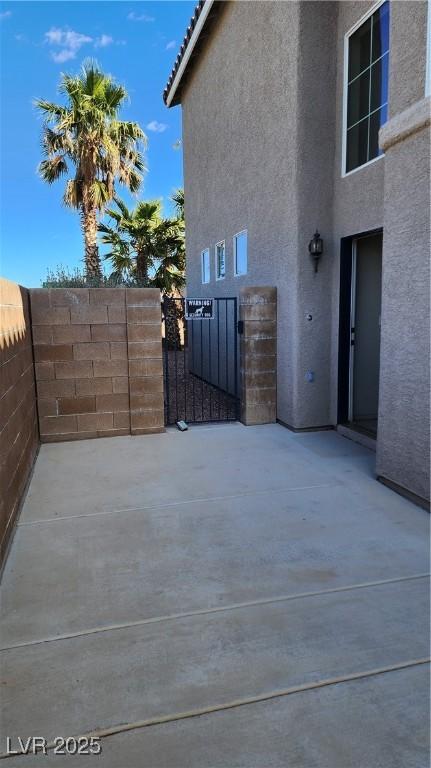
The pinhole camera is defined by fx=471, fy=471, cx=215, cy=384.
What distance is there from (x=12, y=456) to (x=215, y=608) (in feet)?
6.98

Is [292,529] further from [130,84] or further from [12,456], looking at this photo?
[130,84]

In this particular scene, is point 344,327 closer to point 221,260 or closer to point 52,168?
point 221,260

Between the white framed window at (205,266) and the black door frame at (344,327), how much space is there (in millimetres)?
5040

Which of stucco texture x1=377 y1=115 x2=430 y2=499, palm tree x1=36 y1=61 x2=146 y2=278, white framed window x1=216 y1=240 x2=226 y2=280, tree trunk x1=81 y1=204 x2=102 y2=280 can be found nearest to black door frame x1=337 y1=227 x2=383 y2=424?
stucco texture x1=377 y1=115 x2=430 y2=499

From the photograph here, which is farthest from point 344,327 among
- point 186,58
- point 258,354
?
point 186,58

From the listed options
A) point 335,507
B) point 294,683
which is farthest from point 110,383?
point 294,683

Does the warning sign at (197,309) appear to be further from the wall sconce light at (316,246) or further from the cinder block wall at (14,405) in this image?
the cinder block wall at (14,405)

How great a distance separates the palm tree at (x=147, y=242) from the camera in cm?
1489

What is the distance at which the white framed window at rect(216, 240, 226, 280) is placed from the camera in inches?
373

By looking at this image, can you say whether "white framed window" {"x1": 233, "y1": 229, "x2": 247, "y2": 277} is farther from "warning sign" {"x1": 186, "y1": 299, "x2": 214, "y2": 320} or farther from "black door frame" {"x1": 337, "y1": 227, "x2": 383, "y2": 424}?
"black door frame" {"x1": 337, "y1": 227, "x2": 383, "y2": 424}

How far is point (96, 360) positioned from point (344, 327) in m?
3.27

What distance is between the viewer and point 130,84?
1209 cm

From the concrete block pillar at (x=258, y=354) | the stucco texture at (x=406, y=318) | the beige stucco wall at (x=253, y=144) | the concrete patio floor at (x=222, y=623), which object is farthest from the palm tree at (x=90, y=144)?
the concrete patio floor at (x=222, y=623)

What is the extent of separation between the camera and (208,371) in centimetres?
1062
